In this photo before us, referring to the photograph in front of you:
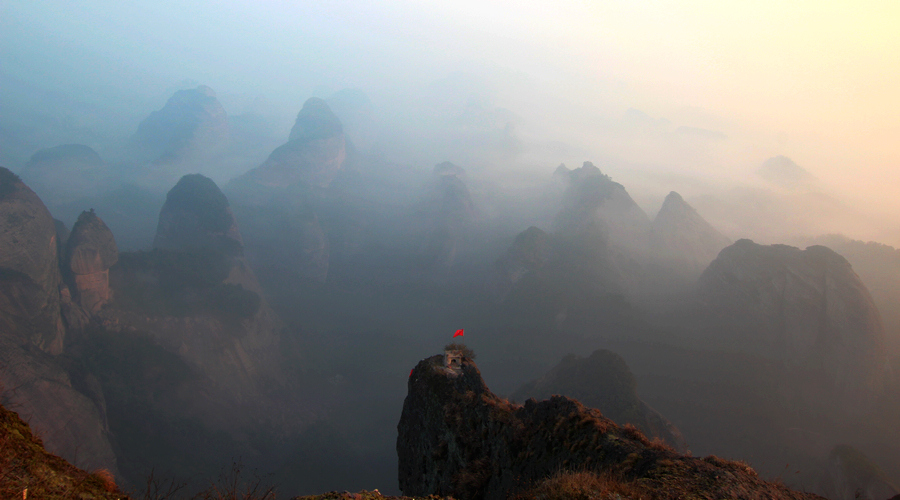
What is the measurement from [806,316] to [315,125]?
13857 cm

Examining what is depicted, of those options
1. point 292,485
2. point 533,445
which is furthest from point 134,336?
point 533,445

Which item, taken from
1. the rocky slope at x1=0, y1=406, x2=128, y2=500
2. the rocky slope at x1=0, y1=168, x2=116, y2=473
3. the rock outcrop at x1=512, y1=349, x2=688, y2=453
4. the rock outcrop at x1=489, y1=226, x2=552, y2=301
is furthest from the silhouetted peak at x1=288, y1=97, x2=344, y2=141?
the rocky slope at x1=0, y1=406, x2=128, y2=500

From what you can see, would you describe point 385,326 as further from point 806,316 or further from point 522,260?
point 806,316

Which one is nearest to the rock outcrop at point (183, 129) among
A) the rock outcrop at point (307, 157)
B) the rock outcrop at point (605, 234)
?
the rock outcrop at point (307, 157)

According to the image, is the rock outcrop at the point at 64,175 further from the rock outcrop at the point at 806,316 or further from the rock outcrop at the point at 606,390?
the rock outcrop at the point at 806,316

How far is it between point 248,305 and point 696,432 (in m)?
73.3

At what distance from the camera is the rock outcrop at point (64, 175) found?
10712 centimetres

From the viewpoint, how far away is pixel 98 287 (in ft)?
165

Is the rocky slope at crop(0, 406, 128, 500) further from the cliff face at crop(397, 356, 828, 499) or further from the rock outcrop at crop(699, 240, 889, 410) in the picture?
the rock outcrop at crop(699, 240, 889, 410)

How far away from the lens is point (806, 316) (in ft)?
189

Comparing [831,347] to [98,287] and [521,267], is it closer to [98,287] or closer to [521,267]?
[521,267]

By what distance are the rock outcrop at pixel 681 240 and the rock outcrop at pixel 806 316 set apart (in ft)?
52.0

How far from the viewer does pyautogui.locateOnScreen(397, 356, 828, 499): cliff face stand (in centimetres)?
812

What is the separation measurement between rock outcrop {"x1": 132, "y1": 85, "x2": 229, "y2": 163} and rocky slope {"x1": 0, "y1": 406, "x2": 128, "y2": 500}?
560 feet
